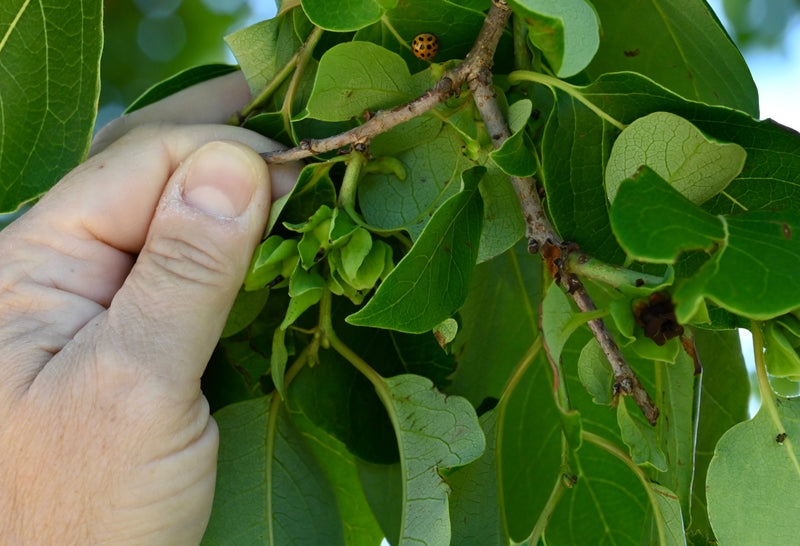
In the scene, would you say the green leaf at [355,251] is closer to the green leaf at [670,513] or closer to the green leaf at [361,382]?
the green leaf at [361,382]

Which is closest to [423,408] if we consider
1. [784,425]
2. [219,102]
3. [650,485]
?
[650,485]

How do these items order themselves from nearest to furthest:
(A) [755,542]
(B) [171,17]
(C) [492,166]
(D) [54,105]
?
1. (A) [755,542]
2. (C) [492,166]
3. (D) [54,105]
4. (B) [171,17]

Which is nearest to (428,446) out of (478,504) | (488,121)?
(478,504)

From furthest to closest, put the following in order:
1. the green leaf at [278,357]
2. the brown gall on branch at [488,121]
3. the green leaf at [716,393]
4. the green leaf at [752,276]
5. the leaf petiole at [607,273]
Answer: the green leaf at [716,393]
the green leaf at [278,357]
the brown gall on branch at [488,121]
the leaf petiole at [607,273]
the green leaf at [752,276]

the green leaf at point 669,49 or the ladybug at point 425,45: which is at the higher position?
the green leaf at point 669,49

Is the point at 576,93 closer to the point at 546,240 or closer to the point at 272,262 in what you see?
the point at 546,240

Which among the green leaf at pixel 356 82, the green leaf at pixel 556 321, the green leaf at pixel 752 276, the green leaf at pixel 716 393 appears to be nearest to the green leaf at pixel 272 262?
the green leaf at pixel 356 82

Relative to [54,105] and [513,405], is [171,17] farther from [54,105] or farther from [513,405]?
[513,405]
